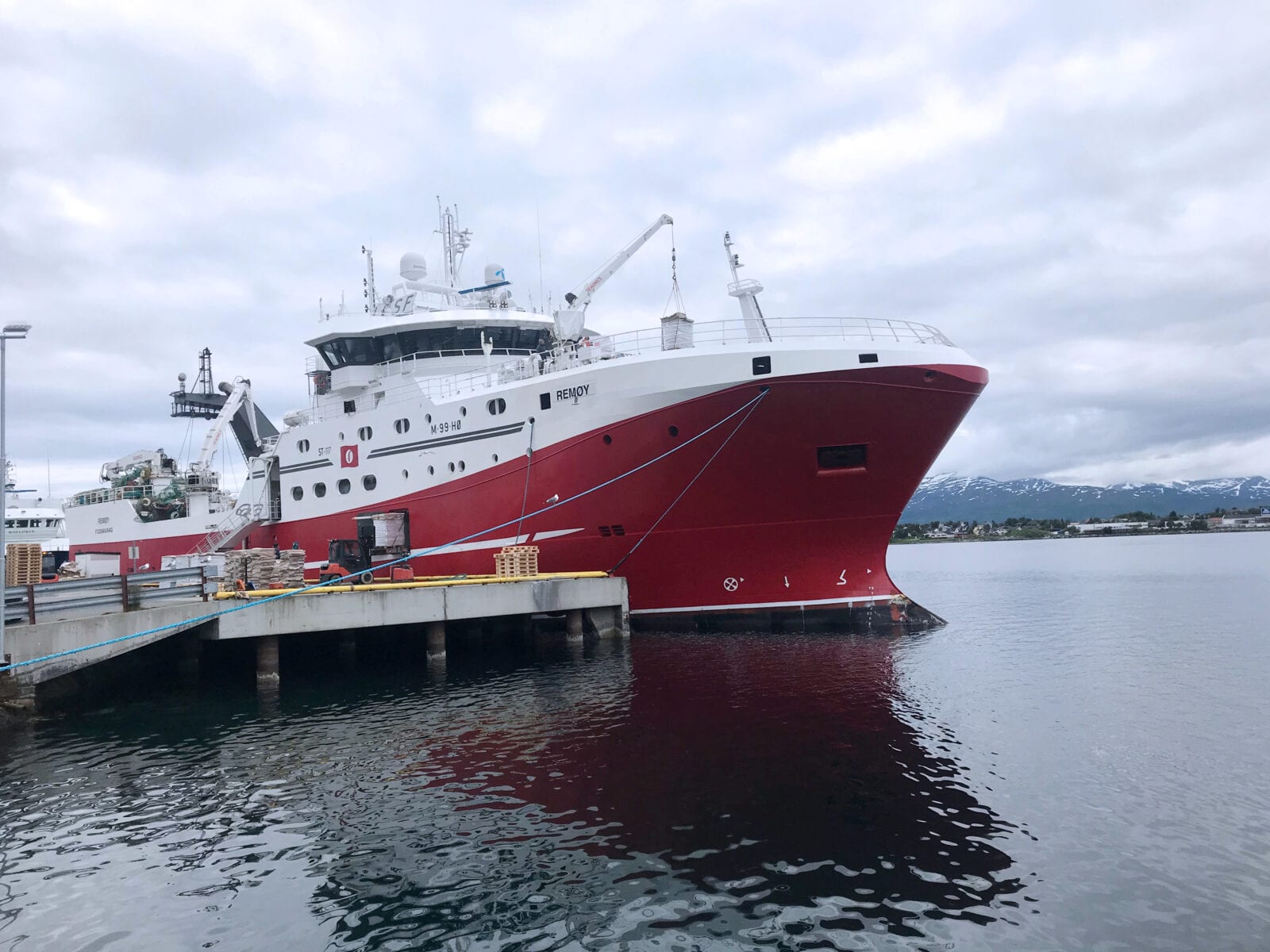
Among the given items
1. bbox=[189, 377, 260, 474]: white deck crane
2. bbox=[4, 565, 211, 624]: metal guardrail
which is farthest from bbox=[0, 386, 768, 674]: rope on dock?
bbox=[189, 377, 260, 474]: white deck crane

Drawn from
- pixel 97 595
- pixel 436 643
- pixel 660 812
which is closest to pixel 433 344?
pixel 436 643

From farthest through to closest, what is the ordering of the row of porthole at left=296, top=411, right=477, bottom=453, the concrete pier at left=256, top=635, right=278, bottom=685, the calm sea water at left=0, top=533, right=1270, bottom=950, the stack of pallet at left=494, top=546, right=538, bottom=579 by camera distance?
the row of porthole at left=296, top=411, right=477, bottom=453 → the stack of pallet at left=494, top=546, right=538, bottom=579 → the concrete pier at left=256, top=635, right=278, bottom=685 → the calm sea water at left=0, top=533, right=1270, bottom=950

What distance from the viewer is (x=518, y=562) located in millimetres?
21516

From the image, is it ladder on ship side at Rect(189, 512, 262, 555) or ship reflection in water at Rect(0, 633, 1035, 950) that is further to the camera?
ladder on ship side at Rect(189, 512, 262, 555)

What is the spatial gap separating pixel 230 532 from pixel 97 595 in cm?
1450

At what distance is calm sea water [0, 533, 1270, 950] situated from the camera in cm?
738

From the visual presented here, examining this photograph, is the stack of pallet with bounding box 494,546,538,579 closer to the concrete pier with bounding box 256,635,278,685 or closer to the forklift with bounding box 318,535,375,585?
the concrete pier with bounding box 256,635,278,685

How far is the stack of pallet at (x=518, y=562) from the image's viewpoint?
70.6 ft

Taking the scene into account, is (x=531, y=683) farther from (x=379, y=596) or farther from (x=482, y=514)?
(x=482, y=514)

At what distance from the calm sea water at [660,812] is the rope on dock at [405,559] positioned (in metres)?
1.29

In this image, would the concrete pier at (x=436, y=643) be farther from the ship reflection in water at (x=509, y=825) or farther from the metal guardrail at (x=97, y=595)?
the metal guardrail at (x=97, y=595)

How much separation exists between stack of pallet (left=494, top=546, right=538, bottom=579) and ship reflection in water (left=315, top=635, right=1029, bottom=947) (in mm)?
6592

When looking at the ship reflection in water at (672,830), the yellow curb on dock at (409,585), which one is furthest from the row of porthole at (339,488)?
the ship reflection in water at (672,830)

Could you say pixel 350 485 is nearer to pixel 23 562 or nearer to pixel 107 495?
pixel 23 562
